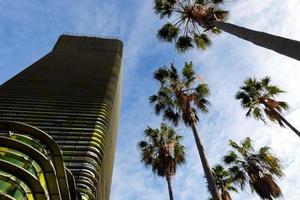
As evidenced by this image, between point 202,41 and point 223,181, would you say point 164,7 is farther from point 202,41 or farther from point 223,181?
point 223,181

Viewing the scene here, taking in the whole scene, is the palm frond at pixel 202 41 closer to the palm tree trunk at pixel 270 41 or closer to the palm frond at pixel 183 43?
the palm frond at pixel 183 43

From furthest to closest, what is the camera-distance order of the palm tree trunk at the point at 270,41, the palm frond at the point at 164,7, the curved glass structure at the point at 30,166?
the palm frond at the point at 164,7 → the curved glass structure at the point at 30,166 → the palm tree trunk at the point at 270,41

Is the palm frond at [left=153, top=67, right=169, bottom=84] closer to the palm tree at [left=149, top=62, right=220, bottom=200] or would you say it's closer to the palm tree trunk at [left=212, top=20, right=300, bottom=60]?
the palm tree at [left=149, top=62, right=220, bottom=200]

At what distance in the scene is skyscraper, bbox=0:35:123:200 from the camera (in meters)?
9.96

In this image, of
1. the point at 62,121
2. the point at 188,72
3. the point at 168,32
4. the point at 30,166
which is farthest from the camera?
the point at 188,72

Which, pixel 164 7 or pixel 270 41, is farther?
pixel 164 7

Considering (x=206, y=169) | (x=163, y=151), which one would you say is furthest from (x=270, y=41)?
(x=163, y=151)

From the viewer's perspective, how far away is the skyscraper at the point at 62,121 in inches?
392

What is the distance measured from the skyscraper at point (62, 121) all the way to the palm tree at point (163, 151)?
12.4 feet

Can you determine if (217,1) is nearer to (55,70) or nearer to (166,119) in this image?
(166,119)

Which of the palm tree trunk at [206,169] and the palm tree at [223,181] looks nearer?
the palm tree trunk at [206,169]

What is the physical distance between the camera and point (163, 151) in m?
25.8

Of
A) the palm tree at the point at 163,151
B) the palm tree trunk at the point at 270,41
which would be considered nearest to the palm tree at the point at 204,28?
the palm tree trunk at the point at 270,41

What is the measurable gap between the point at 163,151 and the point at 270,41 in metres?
18.1
